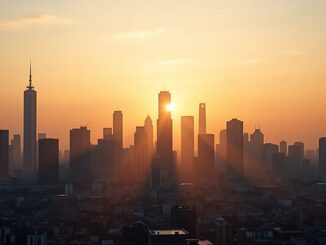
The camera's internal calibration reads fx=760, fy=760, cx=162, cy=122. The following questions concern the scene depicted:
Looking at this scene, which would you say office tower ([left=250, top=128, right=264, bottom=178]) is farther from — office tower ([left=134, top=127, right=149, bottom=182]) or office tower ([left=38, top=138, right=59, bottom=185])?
office tower ([left=38, top=138, right=59, bottom=185])

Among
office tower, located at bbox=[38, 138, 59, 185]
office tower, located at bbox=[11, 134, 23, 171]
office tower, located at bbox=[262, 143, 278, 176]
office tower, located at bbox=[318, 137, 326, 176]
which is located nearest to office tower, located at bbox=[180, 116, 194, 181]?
office tower, located at bbox=[262, 143, 278, 176]

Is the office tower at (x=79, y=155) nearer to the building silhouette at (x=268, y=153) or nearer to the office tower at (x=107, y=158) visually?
the office tower at (x=107, y=158)

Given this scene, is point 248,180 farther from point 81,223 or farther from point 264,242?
point 264,242

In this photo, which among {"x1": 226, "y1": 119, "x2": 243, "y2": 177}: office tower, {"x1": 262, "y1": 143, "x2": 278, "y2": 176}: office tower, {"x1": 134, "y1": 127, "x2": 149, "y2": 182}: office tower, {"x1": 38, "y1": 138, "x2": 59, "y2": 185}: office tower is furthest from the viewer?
{"x1": 262, "y1": 143, "x2": 278, "y2": 176}: office tower

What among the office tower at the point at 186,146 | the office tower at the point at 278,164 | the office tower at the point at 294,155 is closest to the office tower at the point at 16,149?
the office tower at the point at 186,146

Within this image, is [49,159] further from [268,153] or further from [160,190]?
[268,153]

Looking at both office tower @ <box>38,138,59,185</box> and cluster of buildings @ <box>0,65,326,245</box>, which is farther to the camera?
office tower @ <box>38,138,59,185</box>

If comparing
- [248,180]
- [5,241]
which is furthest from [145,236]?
[248,180]
